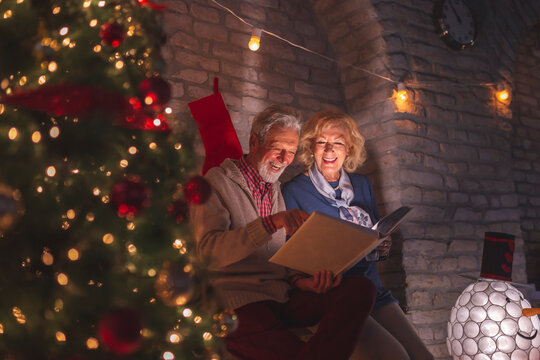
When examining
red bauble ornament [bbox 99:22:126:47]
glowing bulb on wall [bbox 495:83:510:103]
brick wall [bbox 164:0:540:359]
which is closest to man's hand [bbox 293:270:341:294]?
red bauble ornament [bbox 99:22:126:47]

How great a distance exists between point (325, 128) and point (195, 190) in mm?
1107

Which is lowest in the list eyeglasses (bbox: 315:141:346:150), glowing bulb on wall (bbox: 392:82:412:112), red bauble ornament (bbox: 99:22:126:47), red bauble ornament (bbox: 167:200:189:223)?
red bauble ornament (bbox: 167:200:189:223)

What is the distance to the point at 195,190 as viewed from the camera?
1.07 m

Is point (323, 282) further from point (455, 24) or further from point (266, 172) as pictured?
point (455, 24)

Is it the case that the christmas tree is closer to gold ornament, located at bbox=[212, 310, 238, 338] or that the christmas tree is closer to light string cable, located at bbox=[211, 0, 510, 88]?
gold ornament, located at bbox=[212, 310, 238, 338]

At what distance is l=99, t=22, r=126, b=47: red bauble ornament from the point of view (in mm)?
1018

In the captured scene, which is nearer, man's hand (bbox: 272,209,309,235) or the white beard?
man's hand (bbox: 272,209,309,235)

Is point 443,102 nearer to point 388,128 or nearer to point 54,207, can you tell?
point 388,128

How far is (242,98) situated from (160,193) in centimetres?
166

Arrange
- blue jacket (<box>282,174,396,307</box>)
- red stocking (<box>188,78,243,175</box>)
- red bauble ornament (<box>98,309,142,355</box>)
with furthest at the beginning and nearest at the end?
red stocking (<box>188,78,243,175</box>) < blue jacket (<box>282,174,396,307</box>) < red bauble ornament (<box>98,309,142,355</box>)

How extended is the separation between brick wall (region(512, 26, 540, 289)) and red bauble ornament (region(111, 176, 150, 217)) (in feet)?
11.0

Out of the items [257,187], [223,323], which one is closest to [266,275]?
[257,187]

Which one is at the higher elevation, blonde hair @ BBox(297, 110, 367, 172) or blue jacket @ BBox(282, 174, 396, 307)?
blonde hair @ BBox(297, 110, 367, 172)

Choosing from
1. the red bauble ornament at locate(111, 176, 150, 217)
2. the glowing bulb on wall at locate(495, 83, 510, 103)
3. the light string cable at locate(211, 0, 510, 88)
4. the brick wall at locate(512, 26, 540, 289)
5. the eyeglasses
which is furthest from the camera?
the brick wall at locate(512, 26, 540, 289)
